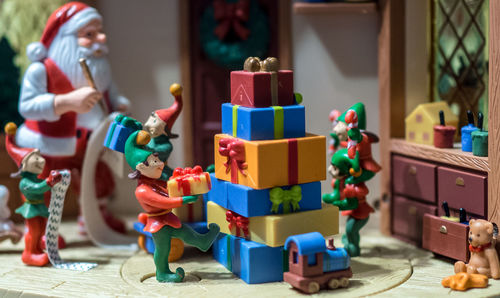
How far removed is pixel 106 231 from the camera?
178 inches

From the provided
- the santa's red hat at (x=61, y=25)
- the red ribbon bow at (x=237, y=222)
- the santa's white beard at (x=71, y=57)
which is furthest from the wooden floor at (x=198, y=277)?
the santa's red hat at (x=61, y=25)

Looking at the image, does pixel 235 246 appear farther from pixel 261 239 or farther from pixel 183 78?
pixel 183 78

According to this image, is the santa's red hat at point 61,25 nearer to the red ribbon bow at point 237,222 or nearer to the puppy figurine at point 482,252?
the red ribbon bow at point 237,222

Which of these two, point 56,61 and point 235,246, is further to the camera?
point 56,61

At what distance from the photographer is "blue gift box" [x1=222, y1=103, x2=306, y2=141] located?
3.55 m

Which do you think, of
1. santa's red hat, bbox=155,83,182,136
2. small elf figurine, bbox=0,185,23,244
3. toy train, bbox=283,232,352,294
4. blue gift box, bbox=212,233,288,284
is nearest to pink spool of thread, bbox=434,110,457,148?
toy train, bbox=283,232,352,294

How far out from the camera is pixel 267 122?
11.7 feet

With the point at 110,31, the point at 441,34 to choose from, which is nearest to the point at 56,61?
the point at 110,31

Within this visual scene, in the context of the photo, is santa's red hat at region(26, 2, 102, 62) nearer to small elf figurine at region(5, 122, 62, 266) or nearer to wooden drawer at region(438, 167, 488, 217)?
small elf figurine at region(5, 122, 62, 266)

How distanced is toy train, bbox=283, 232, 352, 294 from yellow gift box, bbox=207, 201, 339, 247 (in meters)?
0.10

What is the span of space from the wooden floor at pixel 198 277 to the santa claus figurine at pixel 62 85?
693mm

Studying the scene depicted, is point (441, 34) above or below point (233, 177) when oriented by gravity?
above

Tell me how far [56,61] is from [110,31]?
86cm

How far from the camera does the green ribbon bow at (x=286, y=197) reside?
3.56 metres
